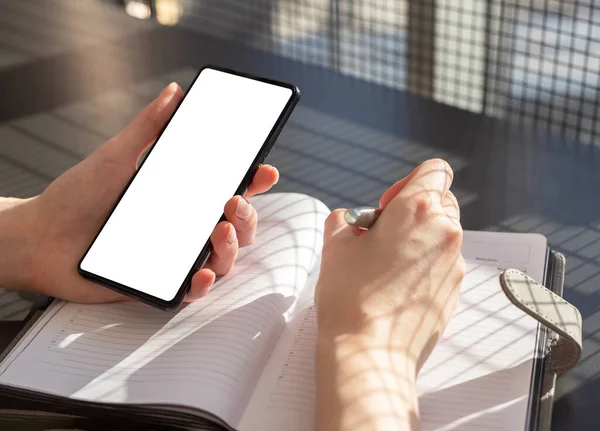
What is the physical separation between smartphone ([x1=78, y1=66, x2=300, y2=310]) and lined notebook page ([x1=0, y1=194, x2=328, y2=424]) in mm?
29

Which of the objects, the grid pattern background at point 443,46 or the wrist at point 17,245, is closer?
the wrist at point 17,245

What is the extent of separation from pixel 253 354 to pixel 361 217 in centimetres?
13

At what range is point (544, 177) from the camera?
87cm

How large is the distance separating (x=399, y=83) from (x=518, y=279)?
596mm

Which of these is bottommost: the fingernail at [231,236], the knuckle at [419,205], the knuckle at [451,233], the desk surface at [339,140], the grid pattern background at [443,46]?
the desk surface at [339,140]

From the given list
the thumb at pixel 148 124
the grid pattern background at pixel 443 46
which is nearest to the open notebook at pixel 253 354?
the thumb at pixel 148 124

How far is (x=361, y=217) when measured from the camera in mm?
596

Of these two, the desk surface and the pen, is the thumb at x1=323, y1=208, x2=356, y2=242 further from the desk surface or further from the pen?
the desk surface

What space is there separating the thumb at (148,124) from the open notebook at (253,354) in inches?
5.7

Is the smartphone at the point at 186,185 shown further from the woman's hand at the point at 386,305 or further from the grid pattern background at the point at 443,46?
the grid pattern background at the point at 443,46

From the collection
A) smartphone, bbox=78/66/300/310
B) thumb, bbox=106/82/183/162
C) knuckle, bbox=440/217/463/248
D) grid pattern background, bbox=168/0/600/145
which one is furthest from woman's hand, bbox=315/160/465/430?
grid pattern background, bbox=168/0/600/145

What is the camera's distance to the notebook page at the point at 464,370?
0.54 meters

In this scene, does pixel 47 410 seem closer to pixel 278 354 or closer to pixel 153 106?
pixel 278 354

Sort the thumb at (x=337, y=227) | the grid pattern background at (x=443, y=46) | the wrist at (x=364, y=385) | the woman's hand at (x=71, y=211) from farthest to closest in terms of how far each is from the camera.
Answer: the grid pattern background at (x=443, y=46) < the woman's hand at (x=71, y=211) < the thumb at (x=337, y=227) < the wrist at (x=364, y=385)
